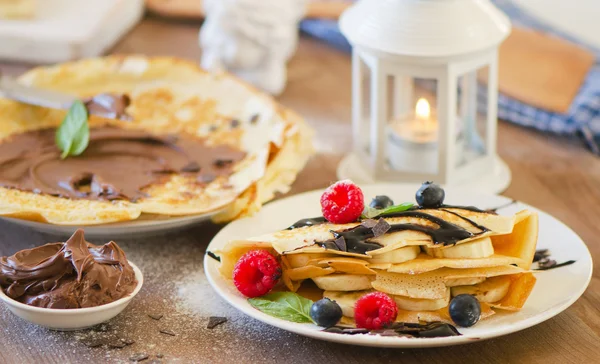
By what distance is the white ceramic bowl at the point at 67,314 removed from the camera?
3.77ft

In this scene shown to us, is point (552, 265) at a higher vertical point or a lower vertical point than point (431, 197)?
lower

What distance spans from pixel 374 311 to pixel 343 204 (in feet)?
0.58

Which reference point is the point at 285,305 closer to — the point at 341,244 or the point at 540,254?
the point at 341,244

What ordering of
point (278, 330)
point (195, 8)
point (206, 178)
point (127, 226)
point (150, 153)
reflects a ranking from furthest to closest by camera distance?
Result: point (195, 8)
point (150, 153)
point (206, 178)
point (127, 226)
point (278, 330)

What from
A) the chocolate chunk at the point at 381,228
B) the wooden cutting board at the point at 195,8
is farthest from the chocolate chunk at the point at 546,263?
the wooden cutting board at the point at 195,8

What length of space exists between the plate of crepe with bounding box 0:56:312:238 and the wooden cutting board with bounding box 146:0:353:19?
0.64 metres

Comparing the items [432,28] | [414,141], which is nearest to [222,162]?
[414,141]

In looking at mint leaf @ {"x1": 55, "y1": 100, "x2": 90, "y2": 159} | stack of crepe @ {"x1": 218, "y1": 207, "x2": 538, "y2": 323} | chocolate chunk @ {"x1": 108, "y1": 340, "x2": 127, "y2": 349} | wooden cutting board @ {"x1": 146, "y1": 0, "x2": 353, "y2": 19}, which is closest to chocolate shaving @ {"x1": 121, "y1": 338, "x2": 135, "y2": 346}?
chocolate chunk @ {"x1": 108, "y1": 340, "x2": 127, "y2": 349}

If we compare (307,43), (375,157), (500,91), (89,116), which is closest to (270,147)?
(375,157)

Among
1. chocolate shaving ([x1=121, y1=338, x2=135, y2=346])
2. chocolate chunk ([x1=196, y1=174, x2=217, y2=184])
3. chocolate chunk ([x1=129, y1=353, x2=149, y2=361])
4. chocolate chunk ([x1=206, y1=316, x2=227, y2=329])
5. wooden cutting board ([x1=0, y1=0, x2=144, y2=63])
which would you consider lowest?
wooden cutting board ([x1=0, y1=0, x2=144, y2=63])

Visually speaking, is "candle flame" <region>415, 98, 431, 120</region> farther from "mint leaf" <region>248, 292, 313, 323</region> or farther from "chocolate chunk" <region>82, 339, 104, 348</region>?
"chocolate chunk" <region>82, 339, 104, 348</region>

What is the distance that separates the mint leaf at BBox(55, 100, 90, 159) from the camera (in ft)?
5.33

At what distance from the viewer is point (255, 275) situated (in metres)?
1.18

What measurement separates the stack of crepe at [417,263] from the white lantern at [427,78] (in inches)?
14.9
